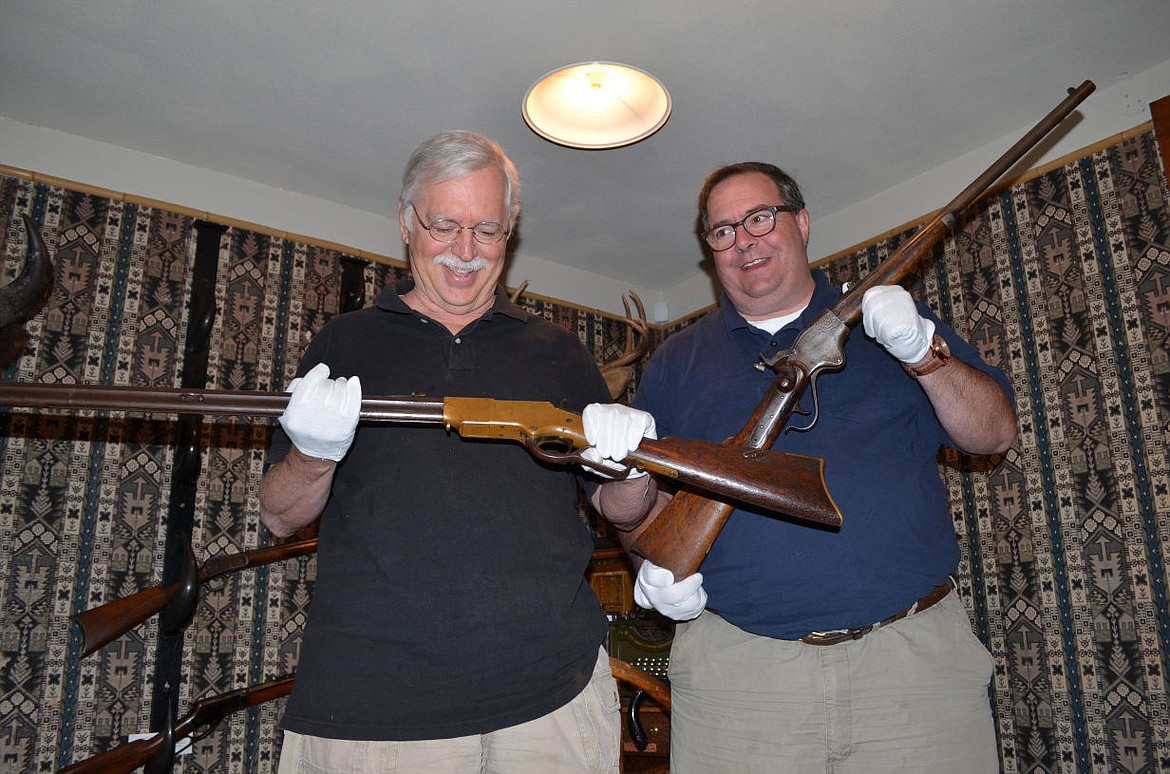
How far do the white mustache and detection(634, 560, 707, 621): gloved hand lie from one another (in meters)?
0.87

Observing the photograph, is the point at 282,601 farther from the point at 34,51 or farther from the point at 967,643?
the point at 967,643

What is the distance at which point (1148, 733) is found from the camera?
3049mm

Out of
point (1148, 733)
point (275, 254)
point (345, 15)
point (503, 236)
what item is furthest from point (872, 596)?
A: point (275, 254)

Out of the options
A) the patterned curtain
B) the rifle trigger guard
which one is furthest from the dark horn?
the patterned curtain

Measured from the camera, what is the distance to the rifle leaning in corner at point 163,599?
3.04 m

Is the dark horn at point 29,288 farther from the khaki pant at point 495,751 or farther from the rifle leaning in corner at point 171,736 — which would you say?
the rifle leaning in corner at point 171,736

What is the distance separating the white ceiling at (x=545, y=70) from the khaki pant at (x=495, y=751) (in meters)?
2.52

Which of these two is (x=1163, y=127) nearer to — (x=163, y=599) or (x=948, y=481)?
(x=948, y=481)

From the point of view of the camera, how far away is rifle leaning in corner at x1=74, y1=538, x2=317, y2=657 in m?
3.04

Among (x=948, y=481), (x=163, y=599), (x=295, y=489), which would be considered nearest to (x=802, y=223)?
(x=295, y=489)

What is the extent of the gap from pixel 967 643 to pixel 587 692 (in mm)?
997

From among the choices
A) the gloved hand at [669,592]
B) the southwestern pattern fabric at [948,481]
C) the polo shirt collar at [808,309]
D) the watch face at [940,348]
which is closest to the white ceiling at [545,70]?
the southwestern pattern fabric at [948,481]

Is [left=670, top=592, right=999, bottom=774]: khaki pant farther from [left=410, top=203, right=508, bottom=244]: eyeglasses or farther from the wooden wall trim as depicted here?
the wooden wall trim

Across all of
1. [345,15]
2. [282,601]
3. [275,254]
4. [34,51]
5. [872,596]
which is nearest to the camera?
[872,596]
